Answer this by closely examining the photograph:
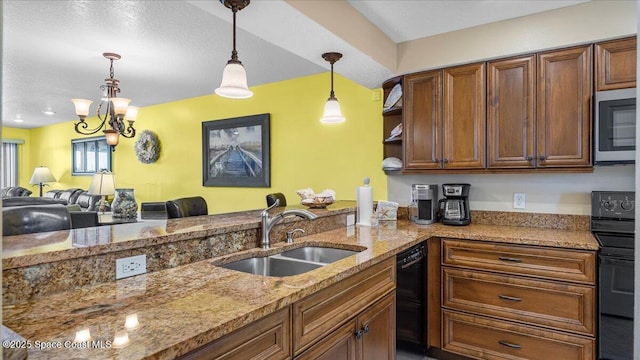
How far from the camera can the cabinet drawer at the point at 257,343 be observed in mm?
980

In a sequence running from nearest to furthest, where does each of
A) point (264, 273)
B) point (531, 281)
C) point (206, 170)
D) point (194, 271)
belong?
point (194, 271), point (264, 273), point (531, 281), point (206, 170)

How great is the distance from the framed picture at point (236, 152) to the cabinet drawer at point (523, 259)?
8.27 ft

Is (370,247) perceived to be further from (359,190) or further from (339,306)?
(359,190)

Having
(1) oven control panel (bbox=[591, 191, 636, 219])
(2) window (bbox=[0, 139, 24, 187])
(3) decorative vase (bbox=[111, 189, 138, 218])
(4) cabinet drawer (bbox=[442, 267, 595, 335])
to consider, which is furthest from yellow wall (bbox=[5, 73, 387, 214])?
(2) window (bbox=[0, 139, 24, 187])

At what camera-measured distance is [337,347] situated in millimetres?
1477

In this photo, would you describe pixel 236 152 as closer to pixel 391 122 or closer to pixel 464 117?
pixel 391 122

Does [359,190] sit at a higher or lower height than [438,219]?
higher

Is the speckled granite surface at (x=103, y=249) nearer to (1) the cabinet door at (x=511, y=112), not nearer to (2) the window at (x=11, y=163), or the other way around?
(1) the cabinet door at (x=511, y=112)

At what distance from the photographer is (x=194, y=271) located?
1474 mm

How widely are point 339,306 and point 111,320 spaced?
0.85 metres

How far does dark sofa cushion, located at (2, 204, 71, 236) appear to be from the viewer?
5.15 feet

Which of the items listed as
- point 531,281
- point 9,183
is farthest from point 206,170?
point 9,183

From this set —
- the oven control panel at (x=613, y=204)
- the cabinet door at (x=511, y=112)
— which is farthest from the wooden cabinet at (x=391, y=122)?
the oven control panel at (x=613, y=204)

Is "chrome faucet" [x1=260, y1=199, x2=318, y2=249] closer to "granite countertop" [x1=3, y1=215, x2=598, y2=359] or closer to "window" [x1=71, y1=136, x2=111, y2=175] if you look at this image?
"granite countertop" [x1=3, y1=215, x2=598, y2=359]
